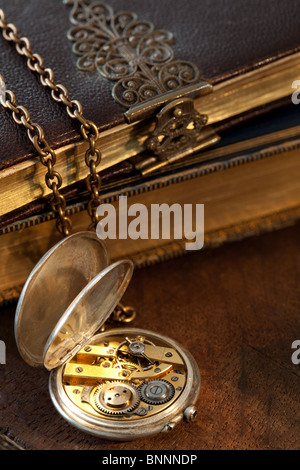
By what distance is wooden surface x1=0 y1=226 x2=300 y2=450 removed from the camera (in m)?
1.18

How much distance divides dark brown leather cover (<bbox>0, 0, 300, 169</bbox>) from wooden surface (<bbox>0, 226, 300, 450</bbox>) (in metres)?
0.40

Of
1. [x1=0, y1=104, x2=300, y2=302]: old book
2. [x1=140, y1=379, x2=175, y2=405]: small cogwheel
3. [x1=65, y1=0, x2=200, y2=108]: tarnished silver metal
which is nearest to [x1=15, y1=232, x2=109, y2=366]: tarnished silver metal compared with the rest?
[x1=0, y1=104, x2=300, y2=302]: old book

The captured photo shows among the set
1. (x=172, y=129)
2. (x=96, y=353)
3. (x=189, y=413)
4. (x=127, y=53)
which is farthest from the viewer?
(x=127, y=53)

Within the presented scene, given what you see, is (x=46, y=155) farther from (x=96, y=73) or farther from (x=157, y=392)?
(x=157, y=392)

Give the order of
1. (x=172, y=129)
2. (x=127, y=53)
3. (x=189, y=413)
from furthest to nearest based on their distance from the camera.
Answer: (x=127, y=53) < (x=172, y=129) < (x=189, y=413)

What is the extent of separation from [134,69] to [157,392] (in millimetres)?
739

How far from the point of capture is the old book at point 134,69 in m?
1.37

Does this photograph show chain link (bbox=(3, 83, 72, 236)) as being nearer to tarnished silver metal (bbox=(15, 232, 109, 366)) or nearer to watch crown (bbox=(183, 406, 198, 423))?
tarnished silver metal (bbox=(15, 232, 109, 366))

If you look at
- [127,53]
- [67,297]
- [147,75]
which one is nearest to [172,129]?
[147,75]

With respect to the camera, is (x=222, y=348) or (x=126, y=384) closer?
(x=126, y=384)

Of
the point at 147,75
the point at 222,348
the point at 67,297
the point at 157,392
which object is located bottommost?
the point at 222,348

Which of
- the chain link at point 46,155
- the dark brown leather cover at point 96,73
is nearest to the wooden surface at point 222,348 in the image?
the chain link at point 46,155

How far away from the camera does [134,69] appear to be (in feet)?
5.01

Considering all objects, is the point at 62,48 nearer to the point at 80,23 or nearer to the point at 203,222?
the point at 80,23
